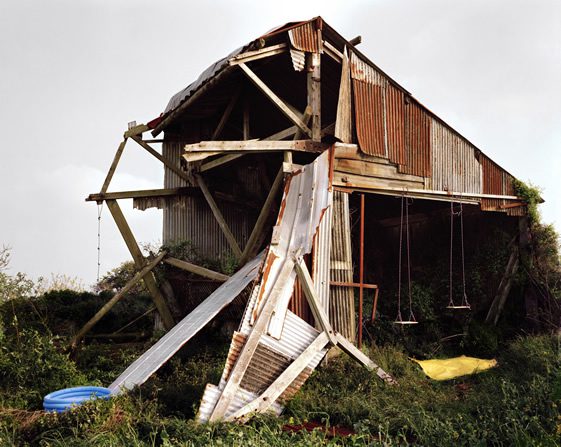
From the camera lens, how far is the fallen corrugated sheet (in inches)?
364

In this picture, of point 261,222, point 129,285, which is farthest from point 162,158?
point 261,222

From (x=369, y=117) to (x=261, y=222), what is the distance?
3164mm

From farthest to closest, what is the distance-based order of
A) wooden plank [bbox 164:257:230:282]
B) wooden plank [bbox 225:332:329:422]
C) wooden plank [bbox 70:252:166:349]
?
wooden plank [bbox 70:252:166:349] → wooden plank [bbox 164:257:230:282] → wooden plank [bbox 225:332:329:422]

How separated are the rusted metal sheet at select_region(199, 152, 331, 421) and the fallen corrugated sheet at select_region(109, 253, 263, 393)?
3.24 feet

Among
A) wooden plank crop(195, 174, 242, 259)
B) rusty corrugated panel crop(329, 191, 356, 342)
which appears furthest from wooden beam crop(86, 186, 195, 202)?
rusty corrugated panel crop(329, 191, 356, 342)

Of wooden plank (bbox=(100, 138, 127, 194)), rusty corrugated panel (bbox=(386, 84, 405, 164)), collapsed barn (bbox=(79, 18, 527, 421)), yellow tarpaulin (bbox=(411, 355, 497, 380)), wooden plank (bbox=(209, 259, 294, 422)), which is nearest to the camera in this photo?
wooden plank (bbox=(209, 259, 294, 422))

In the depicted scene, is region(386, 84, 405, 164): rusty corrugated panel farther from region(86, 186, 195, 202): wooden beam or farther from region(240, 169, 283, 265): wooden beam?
region(86, 186, 195, 202): wooden beam

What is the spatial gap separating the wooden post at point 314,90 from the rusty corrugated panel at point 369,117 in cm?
75

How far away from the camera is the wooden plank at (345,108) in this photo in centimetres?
1162

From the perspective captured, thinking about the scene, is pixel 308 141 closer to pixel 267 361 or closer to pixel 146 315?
pixel 267 361

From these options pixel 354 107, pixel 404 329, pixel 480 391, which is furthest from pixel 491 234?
pixel 480 391

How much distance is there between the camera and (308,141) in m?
11.6

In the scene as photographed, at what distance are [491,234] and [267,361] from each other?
869 cm

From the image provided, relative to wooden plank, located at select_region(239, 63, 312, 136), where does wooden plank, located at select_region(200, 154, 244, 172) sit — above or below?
below
